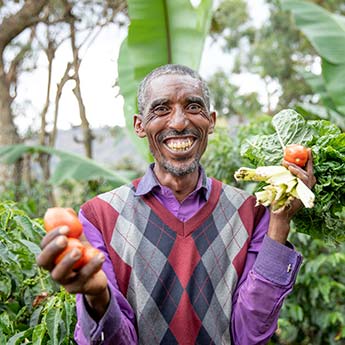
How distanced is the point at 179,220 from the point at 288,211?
37cm

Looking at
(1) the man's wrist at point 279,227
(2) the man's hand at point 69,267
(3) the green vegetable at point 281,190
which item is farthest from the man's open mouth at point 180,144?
(2) the man's hand at point 69,267

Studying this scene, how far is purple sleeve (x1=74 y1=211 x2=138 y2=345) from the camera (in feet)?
5.41

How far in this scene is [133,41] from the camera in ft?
13.9

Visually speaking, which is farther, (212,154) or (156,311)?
(212,154)

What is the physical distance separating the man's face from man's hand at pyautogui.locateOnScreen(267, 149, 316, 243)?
0.31 metres

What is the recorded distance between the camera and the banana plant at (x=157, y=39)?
13.8 ft

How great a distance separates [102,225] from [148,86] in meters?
0.48

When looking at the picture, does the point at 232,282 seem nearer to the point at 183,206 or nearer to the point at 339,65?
the point at 183,206

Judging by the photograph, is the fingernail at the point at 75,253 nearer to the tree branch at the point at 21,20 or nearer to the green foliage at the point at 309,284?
the green foliage at the point at 309,284

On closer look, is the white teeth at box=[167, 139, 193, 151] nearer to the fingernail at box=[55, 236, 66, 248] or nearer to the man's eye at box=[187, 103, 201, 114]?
the man's eye at box=[187, 103, 201, 114]

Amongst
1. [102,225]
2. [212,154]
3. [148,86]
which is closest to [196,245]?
[102,225]

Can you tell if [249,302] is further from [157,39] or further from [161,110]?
[157,39]

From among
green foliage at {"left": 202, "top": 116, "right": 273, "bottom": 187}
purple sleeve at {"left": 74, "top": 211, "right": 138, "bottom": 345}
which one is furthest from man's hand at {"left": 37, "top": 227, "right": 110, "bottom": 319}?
green foliage at {"left": 202, "top": 116, "right": 273, "bottom": 187}

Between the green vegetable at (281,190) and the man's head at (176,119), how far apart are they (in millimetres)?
242
